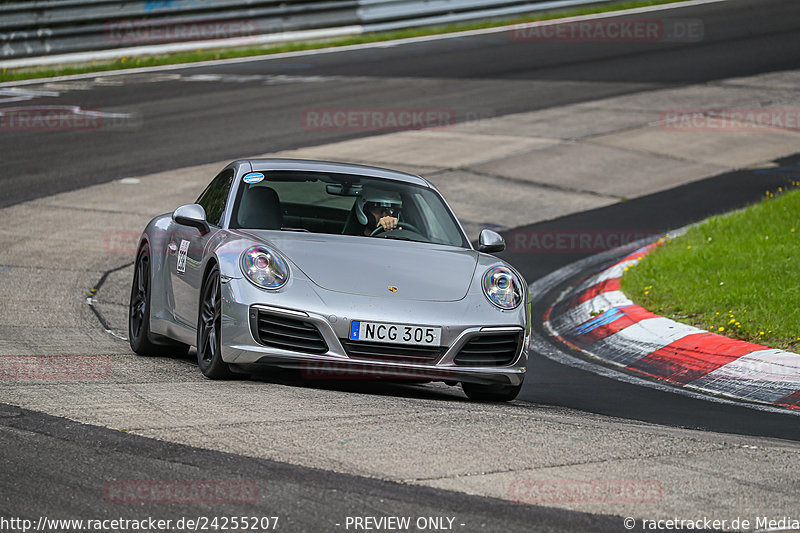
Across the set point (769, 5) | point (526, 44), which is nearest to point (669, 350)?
point (526, 44)

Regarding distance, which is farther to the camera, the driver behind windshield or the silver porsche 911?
the driver behind windshield

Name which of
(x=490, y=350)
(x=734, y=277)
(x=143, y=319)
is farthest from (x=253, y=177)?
(x=734, y=277)

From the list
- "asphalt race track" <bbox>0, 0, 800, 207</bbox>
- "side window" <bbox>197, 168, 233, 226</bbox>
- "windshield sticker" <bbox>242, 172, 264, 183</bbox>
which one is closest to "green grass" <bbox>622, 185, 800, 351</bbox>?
"windshield sticker" <bbox>242, 172, 264, 183</bbox>

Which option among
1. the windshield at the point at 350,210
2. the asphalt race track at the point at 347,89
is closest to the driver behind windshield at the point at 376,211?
the windshield at the point at 350,210

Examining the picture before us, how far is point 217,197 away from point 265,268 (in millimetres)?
1608

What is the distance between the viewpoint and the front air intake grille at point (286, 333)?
21.7 ft

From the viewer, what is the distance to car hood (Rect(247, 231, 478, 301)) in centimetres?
681

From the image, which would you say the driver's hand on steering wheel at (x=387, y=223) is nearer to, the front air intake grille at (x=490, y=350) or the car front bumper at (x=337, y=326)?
the car front bumper at (x=337, y=326)

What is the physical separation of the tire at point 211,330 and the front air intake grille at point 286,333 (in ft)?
1.01

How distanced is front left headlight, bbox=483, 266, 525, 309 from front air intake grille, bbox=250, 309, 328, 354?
43.2 inches

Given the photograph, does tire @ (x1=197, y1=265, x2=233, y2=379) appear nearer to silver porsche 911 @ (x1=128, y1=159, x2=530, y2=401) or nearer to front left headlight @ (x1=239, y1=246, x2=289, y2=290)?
silver porsche 911 @ (x1=128, y1=159, x2=530, y2=401)

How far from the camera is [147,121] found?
19.5 meters

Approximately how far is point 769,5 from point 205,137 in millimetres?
21231

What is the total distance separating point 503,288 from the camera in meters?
7.20
